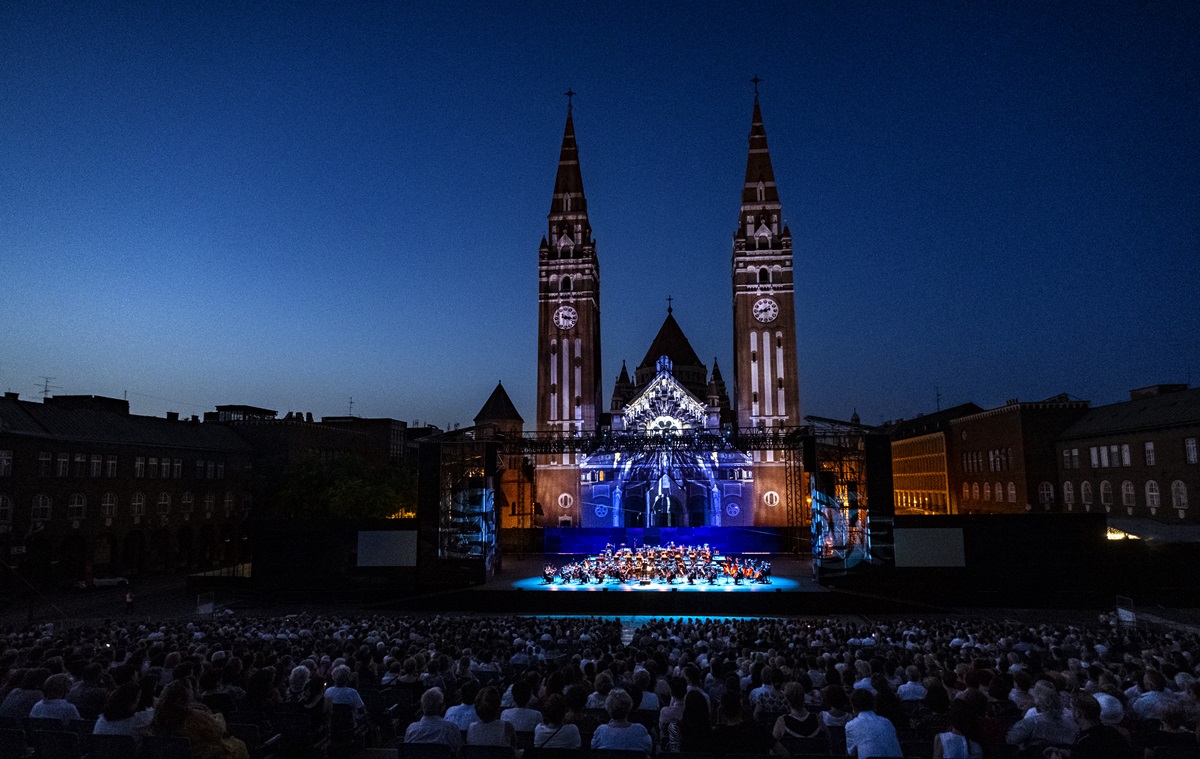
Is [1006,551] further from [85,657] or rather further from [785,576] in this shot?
[85,657]

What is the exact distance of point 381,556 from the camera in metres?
28.7

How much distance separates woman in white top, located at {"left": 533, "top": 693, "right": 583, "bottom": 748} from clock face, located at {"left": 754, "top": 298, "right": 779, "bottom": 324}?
2080 inches

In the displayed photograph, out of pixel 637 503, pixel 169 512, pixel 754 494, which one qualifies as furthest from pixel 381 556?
pixel 754 494

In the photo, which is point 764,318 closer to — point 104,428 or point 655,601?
point 655,601

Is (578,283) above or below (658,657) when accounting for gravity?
above

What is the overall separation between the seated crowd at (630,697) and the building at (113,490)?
25.0m

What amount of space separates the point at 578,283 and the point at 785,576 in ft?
110

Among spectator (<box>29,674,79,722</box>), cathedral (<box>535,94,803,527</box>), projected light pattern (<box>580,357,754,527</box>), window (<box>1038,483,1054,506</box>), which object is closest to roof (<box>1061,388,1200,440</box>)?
window (<box>1038,483,1054,506</box>)

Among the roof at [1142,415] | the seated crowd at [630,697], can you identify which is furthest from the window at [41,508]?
the roof at [1142,415]

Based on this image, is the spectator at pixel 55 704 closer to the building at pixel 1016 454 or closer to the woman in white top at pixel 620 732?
the woman in white top at pixel 620 732

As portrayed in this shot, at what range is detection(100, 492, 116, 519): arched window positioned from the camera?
35844 mm

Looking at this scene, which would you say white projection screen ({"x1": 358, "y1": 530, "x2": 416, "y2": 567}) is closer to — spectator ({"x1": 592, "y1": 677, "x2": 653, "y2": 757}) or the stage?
the stage

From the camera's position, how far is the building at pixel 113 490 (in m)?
32.2

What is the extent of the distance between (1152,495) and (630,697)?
132ft
